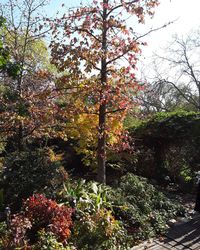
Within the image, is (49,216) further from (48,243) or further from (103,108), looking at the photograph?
(103,108)

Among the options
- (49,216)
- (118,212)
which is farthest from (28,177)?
(118,212)

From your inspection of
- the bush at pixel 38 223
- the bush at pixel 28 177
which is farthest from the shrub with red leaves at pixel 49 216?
the bush at pixel 28 177

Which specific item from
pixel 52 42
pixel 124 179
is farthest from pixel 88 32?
pixel 124 179

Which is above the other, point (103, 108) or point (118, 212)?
point (103, 108)

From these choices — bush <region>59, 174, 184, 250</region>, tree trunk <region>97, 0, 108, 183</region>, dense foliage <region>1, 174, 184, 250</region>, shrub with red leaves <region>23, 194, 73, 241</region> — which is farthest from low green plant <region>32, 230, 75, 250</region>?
tree trunk <region>97, 0, 108, 183</region>

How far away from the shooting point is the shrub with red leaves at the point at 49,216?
4621mm

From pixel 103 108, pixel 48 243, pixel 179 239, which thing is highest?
pixel 103 108

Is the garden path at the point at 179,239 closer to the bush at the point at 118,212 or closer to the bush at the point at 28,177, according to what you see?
the bush at the point at 118,212

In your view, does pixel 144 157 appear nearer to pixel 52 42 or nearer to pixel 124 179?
pixel 124 179

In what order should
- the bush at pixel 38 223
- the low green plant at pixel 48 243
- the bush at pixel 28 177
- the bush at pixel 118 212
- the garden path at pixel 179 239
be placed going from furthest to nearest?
1. the bush at pixel 28 177
2. the garden path at pixel 179 239
3. the bush at pixel 118 212
4. the bush at pixel 38 223
5. the low green plant at pixel 48 243

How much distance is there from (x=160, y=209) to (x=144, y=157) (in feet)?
Answer: 12.1

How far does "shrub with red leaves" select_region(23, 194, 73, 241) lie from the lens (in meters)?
4.62

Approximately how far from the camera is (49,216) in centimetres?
493

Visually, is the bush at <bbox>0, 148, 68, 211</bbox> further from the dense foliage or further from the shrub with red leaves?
the shrub with red leaves
